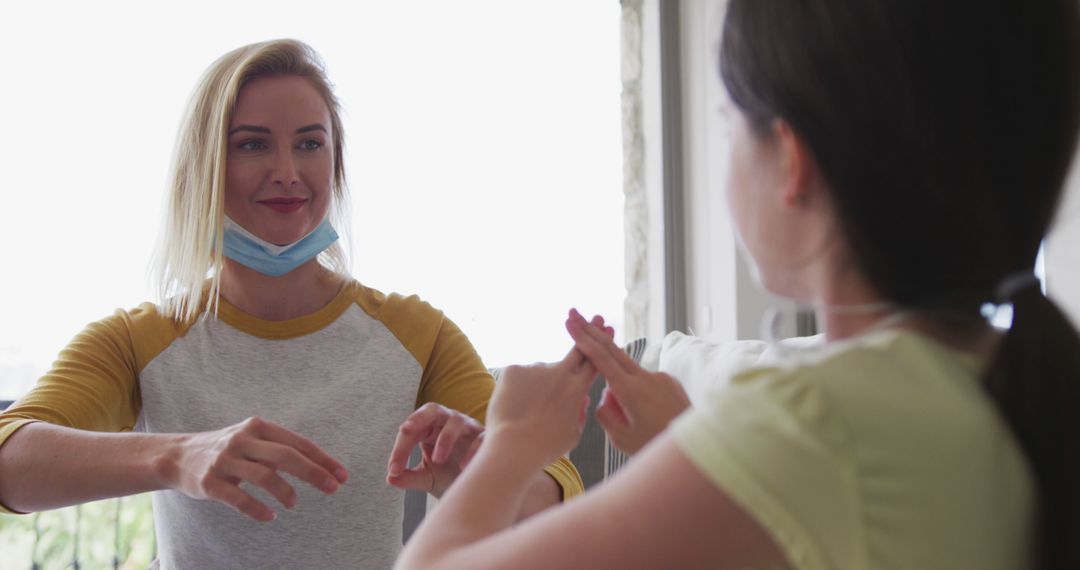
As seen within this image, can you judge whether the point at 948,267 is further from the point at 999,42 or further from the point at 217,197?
the point at 217,197

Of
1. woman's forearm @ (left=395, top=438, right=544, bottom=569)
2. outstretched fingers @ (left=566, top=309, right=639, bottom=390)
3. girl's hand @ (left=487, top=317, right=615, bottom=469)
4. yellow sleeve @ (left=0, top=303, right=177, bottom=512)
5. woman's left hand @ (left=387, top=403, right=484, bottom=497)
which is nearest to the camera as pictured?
woman's forearm @ (left=395, top=438, right=544, bottom=569)

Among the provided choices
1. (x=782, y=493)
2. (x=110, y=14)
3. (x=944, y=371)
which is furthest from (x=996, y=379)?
(x=110, y=14)

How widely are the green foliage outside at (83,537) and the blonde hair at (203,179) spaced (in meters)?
1.47

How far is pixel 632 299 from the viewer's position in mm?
3043

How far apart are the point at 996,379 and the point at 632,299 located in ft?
8.02

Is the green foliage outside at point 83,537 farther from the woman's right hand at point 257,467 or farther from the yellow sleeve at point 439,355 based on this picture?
the woman's right hand at point 257,467

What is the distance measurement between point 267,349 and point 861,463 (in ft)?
3.66

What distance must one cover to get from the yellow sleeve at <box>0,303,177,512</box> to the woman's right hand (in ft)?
1.21

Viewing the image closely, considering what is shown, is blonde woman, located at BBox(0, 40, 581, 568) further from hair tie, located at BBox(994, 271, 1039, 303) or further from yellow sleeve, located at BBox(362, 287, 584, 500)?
hair tie, located at BBox(994, 271, 1039, 303)

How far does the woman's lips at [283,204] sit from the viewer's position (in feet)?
4.79

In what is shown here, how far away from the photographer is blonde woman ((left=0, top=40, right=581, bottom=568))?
53.1 inches

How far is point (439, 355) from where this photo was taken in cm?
151

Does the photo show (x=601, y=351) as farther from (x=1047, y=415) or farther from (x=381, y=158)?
(x=381, y=158)

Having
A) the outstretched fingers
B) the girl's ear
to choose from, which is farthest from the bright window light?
the girl's ear
